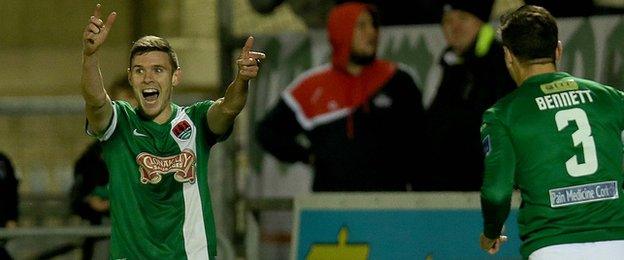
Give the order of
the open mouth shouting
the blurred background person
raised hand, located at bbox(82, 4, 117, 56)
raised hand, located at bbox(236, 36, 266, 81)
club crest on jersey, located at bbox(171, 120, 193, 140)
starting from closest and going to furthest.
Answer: raised hand, located at bbox(82, 4, 117, 56) < raised hand, located at bbox(236, 36, 266, 81) < the open mouth shouting < club crest on jersey, located at bbox(171, 120, 193, 140) < the blurred background person

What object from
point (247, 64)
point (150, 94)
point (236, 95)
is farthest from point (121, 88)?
point (247, 64)

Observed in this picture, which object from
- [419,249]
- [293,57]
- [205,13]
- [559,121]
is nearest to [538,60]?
[559,121]

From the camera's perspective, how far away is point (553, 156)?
6629mm

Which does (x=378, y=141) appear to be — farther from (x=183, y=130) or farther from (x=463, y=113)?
(x=183, y=130)

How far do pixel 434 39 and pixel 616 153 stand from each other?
3.70 meters

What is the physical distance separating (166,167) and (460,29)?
3.17m

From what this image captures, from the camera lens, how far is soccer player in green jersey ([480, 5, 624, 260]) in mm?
6602

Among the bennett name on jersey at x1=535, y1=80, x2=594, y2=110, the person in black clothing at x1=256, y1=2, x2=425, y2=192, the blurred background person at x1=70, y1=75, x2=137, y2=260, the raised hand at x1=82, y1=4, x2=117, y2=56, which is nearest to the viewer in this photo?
the bennett name on jersey at x1=535, y1=80, x2=594, y2=110

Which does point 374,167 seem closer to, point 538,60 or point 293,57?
point 293,57

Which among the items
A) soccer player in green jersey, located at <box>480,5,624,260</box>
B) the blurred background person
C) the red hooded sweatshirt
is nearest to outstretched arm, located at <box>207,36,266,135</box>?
soccer player in green jersey, located at <box>480,5,624,260</box>

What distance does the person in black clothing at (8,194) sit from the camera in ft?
31.9

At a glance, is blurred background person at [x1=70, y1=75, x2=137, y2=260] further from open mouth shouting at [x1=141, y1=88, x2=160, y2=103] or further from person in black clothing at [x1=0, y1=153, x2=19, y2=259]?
open mouth shouting at [x1=141, y1=88, x2=160, y2=103]

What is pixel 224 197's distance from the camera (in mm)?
10273

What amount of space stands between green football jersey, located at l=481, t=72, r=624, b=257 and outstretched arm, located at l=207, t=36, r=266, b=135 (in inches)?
45.5
